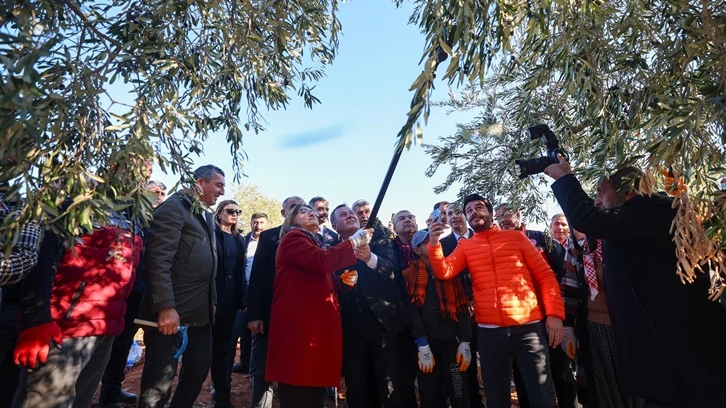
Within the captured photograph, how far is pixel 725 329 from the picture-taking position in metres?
2.49

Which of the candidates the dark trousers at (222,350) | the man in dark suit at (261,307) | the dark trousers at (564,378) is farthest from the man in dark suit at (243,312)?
the dark trousers at (564,378)

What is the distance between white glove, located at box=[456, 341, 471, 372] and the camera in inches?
165

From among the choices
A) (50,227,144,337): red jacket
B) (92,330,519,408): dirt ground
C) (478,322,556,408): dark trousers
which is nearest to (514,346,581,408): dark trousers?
(478,322,556,408): dark trousers

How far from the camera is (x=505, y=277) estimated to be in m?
3.79

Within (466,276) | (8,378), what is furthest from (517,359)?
(8,378)

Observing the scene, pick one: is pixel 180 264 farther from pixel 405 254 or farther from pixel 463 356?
pixel 463 356

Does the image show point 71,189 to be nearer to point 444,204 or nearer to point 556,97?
point 556,97

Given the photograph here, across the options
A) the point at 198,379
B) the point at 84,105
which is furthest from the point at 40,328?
the point at 198,379

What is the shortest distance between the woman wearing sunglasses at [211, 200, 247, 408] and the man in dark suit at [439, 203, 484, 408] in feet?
8.22

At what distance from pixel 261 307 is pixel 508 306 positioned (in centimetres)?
244

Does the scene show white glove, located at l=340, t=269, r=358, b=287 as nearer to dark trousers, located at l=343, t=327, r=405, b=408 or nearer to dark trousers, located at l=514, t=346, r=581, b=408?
dark trousers, located at l=343, t=327, r=405, b=408

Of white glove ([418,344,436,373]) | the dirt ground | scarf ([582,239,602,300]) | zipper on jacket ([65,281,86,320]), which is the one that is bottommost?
the dirt ground

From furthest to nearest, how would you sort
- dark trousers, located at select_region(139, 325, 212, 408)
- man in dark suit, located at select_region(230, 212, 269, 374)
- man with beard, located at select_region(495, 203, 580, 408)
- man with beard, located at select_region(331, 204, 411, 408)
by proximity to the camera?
man in dark suit, located at select_region(230, 212, 269, 374) → man with beard, located at select_region(495, 203, 580, 408) → man with beard, located at select_region(331, 204, 411, 408) → dark trousers, located at select_region(139, 325, 212, 408)

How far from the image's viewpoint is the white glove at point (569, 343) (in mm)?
4207
